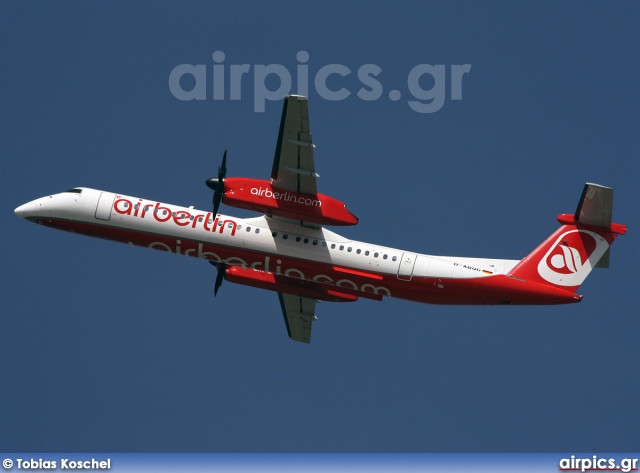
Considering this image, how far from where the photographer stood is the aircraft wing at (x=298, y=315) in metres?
47.6

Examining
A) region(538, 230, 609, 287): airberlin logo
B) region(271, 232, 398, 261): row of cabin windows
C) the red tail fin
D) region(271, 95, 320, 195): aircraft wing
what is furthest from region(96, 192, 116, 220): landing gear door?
region(538, 230, 609, 287): airberlin logo

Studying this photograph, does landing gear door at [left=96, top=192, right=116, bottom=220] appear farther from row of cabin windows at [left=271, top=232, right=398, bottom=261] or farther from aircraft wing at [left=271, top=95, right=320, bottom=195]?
aircraft wing at [left=271, top=95, right=320, bottom=195]

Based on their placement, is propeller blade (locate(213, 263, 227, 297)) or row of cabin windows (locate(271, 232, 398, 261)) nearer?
row of cabin windows (locate(271, 232, 398, 261))

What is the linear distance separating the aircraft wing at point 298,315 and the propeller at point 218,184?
19.8 feet

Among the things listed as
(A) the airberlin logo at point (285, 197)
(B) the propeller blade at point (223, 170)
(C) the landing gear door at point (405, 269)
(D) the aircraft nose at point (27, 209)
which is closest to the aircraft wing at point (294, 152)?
(A) the airberlin logo at point (285, 197)

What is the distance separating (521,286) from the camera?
4266 centimetres

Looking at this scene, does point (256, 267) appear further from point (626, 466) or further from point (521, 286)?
point (626, 466)

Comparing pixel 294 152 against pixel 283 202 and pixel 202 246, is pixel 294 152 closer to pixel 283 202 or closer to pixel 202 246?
pixel 283 202

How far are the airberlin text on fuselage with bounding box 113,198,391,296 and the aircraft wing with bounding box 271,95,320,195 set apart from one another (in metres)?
2.58

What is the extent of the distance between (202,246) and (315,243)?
12.9 feet

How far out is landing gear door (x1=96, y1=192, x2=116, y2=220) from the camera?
145 ft

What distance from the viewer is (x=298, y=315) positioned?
157ft

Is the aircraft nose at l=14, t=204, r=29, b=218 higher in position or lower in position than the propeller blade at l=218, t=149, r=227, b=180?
lower

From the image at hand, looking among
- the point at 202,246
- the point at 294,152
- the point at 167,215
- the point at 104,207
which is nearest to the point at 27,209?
the point at 104,207
